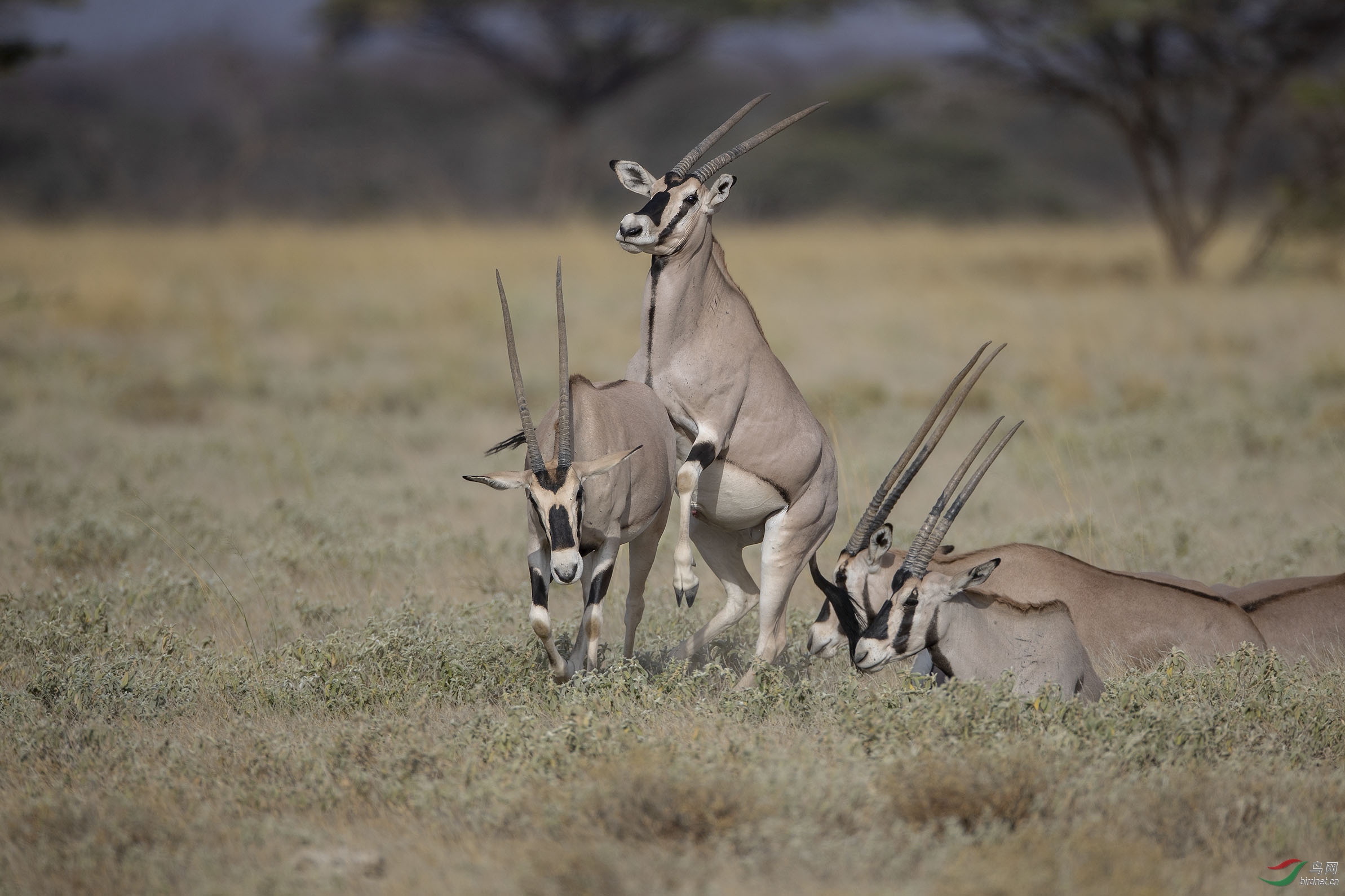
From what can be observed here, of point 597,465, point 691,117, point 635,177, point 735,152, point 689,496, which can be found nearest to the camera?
point 597,465

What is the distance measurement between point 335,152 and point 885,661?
43.1 m

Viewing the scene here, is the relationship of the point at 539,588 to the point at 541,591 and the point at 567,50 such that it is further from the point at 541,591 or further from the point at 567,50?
the point at 567,50

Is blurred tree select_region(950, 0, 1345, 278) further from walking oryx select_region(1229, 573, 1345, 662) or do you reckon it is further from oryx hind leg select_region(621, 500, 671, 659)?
oryx hind leg select_region(621, 500, 671, 659)

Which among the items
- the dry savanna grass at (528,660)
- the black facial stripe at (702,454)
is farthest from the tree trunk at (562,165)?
the black facial stripe at (702,454)

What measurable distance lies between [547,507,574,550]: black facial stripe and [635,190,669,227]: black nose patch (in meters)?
1.35

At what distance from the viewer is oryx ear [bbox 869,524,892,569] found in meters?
4.90

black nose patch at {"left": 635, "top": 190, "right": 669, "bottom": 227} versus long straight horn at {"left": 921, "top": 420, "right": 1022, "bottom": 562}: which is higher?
black nose patch at {"left": 635, "top": 190, "right": 669, "bottom": 227}

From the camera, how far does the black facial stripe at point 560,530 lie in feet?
14.3

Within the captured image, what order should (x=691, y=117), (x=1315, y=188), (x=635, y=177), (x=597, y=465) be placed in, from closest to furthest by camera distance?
(x=597, y=465) → (x=635, y=177) → (x=1315, y=188) → (x=691, y=117)

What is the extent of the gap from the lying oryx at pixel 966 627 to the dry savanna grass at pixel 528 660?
0.71 ft

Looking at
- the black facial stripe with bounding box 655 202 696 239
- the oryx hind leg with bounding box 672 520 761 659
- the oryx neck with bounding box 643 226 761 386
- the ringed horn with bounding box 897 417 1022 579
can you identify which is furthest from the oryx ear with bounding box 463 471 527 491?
the ringed horn with bounding box 897 417 1022 579

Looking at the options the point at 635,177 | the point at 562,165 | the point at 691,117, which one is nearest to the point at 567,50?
the point at 562,165

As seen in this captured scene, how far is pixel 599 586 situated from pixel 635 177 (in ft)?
5.96

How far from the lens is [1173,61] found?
20062 millimetres
